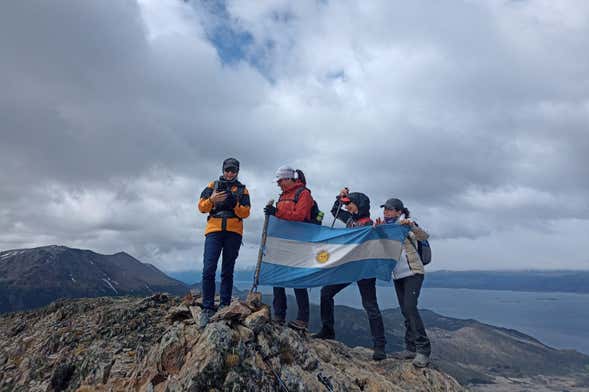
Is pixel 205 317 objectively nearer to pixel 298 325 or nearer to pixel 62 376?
pixel 298 325

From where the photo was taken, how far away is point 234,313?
9125 millimetres

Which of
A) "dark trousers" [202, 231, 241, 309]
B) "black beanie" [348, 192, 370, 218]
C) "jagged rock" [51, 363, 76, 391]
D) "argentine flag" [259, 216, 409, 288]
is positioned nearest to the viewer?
"jagged rock" [51, 363, 76, 391]

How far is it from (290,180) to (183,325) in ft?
17.2

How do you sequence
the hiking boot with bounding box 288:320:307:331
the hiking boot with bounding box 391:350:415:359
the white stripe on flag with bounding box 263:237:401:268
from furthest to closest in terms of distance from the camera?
the white stripe on flag with bounding box 263:237:401:268 < the hiking boot with bounding box 391:350:415:359 < the hiking boot with bounding box 288:320:307:331

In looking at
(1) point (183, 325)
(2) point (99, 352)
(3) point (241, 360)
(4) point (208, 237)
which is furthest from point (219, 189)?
(2) point (99, 352)

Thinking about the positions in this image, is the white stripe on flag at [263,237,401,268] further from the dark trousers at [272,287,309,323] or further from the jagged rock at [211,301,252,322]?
the jagged rock at [211,301,252,322]

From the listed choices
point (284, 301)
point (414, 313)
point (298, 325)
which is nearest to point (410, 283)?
point (414, 313)

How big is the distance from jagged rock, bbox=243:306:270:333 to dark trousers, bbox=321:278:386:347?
327cm

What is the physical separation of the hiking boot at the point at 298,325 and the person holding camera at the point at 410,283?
309cm

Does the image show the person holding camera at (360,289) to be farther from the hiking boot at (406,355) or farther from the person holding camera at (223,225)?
the person holding camera at (223,225)

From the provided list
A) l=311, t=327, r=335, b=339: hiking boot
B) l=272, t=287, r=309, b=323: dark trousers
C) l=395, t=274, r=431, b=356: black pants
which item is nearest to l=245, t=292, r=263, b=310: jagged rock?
l=272, t=287, r=309, b=323: dark trousers

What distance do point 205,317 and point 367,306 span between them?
16.8 feet

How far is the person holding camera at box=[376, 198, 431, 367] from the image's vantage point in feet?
38.3

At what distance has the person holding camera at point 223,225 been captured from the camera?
10125 mm
